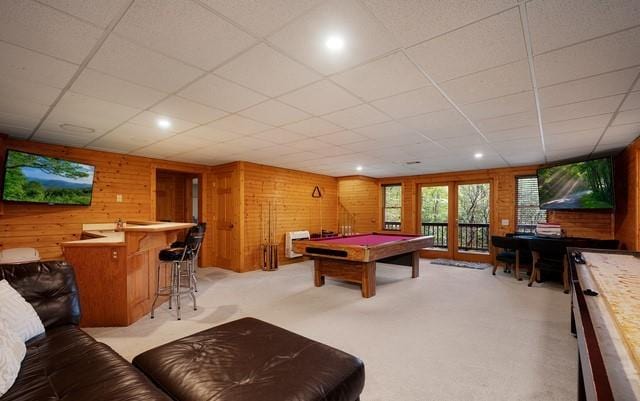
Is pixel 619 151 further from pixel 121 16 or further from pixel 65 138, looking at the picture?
pixel 65 138

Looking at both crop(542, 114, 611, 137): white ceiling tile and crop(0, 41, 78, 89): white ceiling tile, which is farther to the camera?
crop(542, 114, 611, 137): white ceiling tile

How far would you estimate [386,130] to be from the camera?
3818 mm

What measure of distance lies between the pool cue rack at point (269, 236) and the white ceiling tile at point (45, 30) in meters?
4.77

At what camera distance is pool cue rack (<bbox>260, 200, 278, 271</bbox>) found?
20.9 feet

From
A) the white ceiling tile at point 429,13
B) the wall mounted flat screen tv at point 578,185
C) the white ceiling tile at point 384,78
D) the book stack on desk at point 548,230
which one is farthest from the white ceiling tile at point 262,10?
the book stack on desk at point 548,230

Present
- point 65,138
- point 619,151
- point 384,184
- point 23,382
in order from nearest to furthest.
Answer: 1. point 23,382
2. point 65,138
3. point 619,151
4. point 384,184

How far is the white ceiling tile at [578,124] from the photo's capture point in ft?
10.7

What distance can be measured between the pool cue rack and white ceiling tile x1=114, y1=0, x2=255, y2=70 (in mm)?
4748


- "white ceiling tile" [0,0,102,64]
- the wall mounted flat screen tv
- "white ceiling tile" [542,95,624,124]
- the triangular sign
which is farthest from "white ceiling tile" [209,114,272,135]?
the wall mounted flat screen tv

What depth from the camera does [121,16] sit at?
1578 millimetres

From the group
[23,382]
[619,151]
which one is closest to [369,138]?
[23,382]

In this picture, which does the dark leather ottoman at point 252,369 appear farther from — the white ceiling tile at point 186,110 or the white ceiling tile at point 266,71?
the white ceiling tile at point 186,110

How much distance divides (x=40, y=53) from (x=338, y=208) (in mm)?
7448

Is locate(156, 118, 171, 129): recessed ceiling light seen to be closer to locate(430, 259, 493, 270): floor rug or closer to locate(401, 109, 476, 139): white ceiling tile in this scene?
locate(401, 109, 476, 139): white ceiling tile
